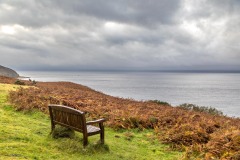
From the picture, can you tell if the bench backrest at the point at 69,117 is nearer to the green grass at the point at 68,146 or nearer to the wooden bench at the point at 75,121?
the wooden bench at the point at 75,121

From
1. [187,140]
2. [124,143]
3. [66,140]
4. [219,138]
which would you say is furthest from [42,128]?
[219,138]

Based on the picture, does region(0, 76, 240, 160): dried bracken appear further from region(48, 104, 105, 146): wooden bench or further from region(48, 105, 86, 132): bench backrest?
region(48, 105, 86, 132): bench backrest

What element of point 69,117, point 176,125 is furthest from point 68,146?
point 176,125

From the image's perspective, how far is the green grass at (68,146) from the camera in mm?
8476

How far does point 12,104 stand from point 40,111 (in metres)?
2.26

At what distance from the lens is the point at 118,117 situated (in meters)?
14.5

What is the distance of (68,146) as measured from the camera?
30.9 feet

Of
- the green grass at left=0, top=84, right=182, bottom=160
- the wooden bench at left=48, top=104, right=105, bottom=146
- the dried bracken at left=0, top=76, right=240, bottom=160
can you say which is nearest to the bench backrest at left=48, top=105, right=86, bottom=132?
the wooden bench at left=48, top=104, right=105, bottom=146

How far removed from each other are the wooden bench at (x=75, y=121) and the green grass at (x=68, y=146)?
46 centimetres

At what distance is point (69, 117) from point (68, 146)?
1.03m

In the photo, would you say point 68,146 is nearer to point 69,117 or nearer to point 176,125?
point 69,117

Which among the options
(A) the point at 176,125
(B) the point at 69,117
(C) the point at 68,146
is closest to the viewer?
(C) the point at 68,146

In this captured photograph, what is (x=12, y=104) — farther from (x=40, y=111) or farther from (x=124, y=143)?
(x=124, y=143)

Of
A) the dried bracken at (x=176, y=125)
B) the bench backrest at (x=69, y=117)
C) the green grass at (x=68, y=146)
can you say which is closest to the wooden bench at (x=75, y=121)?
the bench backrest at (x=69, y=117)
